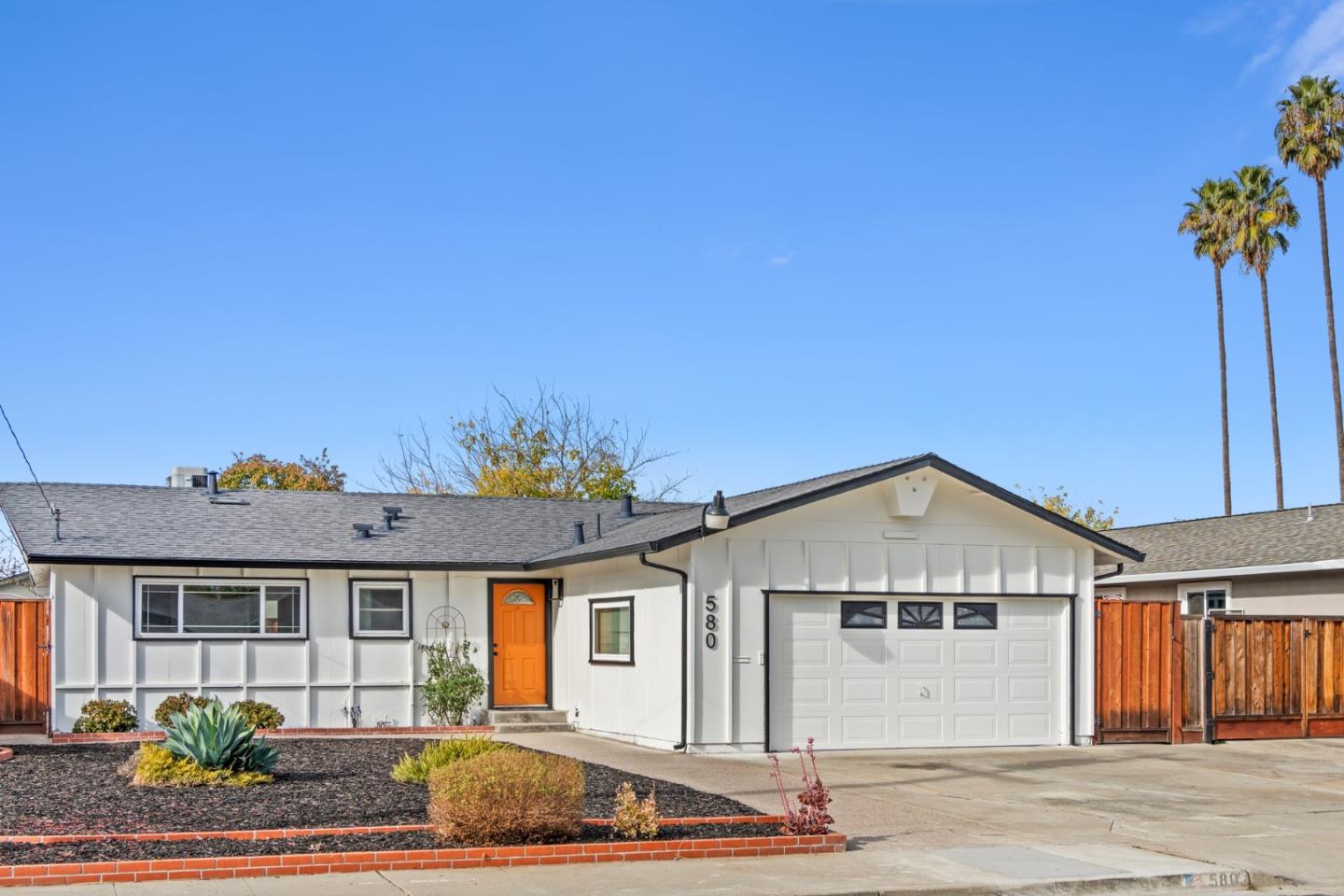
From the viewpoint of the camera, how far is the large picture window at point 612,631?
20016 mm

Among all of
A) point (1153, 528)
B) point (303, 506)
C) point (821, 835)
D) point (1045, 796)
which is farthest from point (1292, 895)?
point (1153, 528)

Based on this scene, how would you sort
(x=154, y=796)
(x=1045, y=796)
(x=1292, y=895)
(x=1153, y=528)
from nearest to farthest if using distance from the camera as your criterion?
(x=1292, y=895), (x=154, y=796), (x=1045, y=796), (x=1153, y=528)

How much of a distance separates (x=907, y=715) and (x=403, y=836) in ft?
32.4

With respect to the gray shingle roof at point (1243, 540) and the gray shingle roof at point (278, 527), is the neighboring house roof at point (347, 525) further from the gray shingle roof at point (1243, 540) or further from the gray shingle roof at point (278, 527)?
the gray shingle roof at point (1243, 540)

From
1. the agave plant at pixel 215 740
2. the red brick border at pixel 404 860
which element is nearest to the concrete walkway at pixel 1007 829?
the red brick border at pixel 404 860

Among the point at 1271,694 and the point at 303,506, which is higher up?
the point at 303,506

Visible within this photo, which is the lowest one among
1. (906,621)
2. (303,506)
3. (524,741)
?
(524,741)

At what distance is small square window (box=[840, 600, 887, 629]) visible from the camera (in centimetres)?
1897

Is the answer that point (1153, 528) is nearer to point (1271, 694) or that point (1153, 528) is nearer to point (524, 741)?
point (1271, 694)

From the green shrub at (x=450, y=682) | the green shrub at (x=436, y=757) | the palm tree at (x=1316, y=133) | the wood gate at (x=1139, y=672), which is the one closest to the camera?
the green shrub at (x=436, y=757)

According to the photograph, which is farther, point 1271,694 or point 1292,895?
point 1271,694

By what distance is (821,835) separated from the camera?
10938mm

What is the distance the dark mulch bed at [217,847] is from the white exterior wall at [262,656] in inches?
434

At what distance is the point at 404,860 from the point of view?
9883 millimetres
